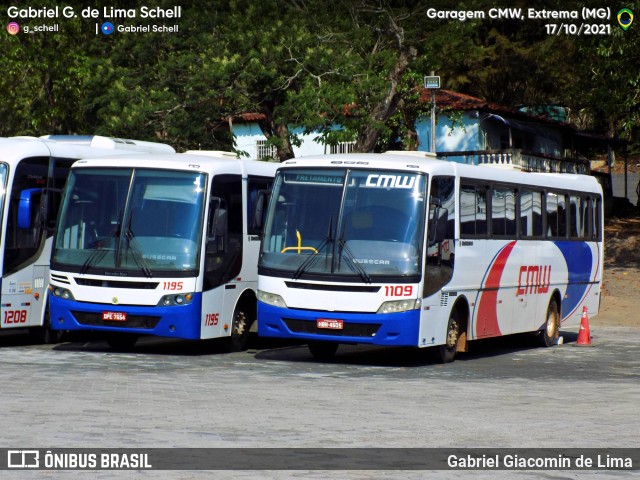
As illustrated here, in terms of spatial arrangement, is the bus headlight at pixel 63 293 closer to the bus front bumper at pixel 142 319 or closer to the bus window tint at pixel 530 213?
the bus front bumper at pixel 142 319

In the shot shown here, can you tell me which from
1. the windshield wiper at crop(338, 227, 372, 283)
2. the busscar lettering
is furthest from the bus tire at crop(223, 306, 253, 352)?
the busscar lettering

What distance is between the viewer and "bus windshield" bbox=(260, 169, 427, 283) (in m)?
18.1

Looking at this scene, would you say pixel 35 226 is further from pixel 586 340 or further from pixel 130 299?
→ pixel 586 340

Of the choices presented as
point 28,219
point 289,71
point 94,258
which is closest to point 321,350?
point 94,258

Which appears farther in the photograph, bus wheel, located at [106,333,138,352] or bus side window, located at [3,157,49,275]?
bus wheel, located at [106,333,138,352]

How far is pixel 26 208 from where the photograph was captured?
65.5 feet

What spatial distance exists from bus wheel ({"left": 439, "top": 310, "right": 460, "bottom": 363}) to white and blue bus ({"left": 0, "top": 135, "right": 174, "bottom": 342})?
6159mm

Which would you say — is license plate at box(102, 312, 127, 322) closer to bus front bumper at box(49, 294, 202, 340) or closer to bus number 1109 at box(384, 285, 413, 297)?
bus front bumper at box(49, 294, 202, 340)

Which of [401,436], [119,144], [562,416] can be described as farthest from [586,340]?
[401,436]

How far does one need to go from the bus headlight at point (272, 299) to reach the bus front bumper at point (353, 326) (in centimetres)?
7

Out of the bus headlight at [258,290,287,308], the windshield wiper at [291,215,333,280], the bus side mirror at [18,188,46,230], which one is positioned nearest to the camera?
the windshield wiper at [291,215,333,280]

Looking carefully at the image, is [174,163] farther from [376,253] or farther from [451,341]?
[451,341]

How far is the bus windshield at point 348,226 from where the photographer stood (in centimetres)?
1809

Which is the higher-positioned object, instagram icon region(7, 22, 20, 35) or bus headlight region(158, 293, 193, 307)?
instagram icon region(7, 22, 20, 35)
